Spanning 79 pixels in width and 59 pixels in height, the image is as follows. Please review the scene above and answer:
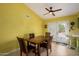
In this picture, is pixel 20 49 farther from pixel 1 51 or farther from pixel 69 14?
pixel 69 14

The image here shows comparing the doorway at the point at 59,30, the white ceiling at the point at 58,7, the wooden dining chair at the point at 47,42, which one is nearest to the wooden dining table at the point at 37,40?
the wooden dining chair at the point at 47,42

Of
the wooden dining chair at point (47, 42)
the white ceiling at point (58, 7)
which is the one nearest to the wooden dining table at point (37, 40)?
the wooden dining chair at point (47, 42)

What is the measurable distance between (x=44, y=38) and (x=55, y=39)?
21 centimetres

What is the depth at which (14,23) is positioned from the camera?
6.31ft

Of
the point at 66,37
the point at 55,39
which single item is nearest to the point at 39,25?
the point at 55,39

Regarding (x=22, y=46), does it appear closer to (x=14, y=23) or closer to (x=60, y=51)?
(x=14, y=23)

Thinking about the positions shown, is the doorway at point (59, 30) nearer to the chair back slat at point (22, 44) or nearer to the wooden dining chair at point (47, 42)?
the wooden dining chair at point (47, 42)

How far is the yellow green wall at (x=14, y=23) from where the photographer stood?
189 centimetres

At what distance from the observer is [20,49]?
6.29 feet

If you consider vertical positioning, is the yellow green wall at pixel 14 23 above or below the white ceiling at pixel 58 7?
below

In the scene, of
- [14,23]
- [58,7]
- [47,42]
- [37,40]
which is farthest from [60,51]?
[14,23]

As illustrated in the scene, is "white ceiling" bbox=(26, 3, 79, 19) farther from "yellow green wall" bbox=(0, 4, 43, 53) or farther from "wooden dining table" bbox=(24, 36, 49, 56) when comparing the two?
"wooden dining table" bbox=(24, 36, 49, 56)

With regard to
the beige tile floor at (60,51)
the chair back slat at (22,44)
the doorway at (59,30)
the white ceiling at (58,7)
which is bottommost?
the beige tile floor at (60,51)

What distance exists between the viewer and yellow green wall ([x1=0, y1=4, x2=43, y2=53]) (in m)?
1.89
